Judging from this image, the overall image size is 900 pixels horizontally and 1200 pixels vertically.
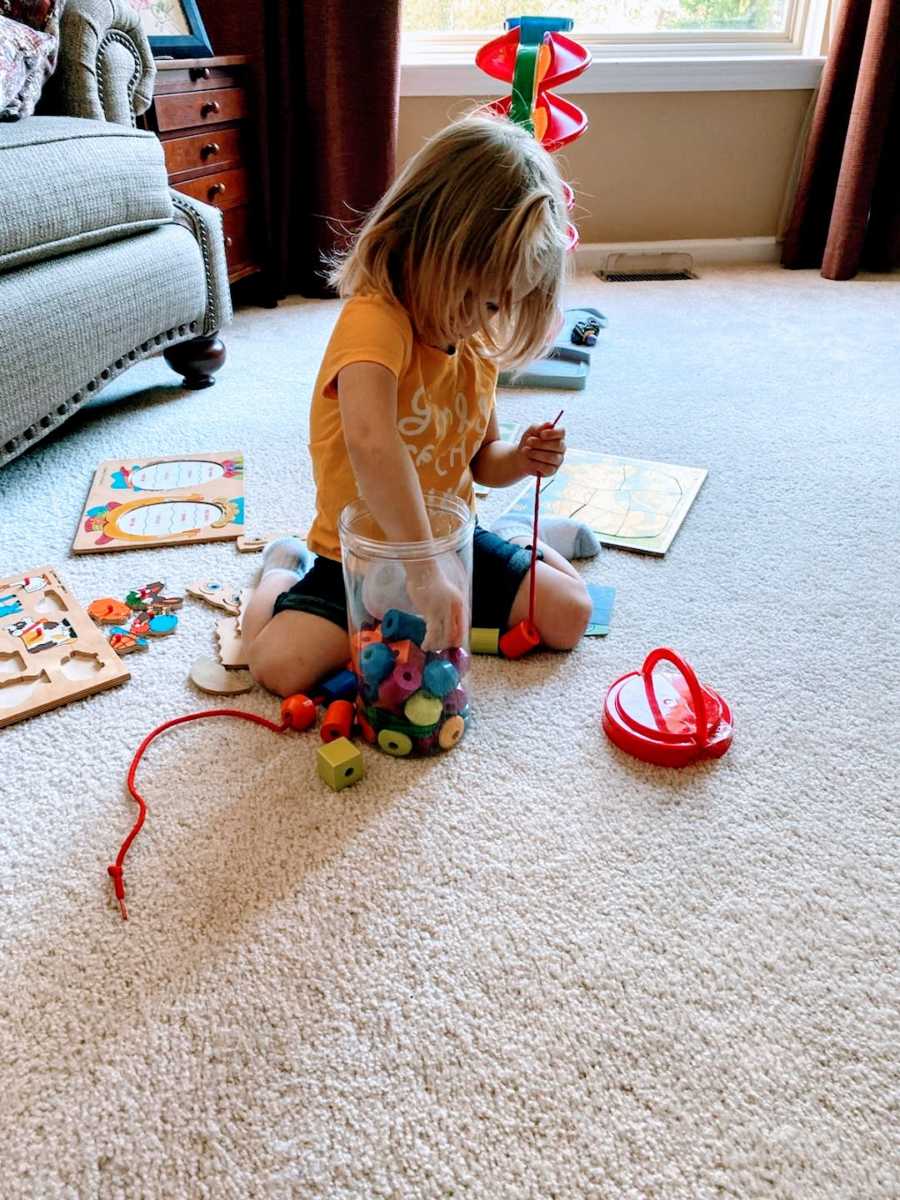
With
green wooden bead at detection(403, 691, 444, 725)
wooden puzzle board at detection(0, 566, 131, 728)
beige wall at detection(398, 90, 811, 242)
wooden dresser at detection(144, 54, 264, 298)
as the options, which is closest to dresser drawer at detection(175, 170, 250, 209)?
wooden dresser at detection(144, 54, 264, 298)

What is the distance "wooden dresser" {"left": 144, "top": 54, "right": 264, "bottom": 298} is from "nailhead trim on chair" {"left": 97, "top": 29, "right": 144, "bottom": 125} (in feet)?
0.66

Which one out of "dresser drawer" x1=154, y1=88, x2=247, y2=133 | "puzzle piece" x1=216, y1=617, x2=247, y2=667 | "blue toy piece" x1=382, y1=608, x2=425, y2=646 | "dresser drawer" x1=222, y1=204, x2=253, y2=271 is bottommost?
"puzzle piece" x1=216, y1=617, x2=247, y2=667

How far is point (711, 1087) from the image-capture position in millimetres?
559

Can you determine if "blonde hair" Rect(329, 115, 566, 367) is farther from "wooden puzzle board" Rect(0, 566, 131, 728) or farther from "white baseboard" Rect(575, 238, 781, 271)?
"white baseboard" Rect(575, 238, 781, 271)

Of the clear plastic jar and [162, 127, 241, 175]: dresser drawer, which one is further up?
[162, 127, 241, 175]: dresser drawer

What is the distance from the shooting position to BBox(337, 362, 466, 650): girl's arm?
77 centimetres

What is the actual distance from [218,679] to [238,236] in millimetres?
1526

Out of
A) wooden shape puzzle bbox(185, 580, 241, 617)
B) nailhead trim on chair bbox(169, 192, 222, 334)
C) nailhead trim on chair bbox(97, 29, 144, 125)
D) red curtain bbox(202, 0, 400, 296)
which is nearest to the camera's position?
wooden shape puzzle bbox(185, 580, 241, 617)

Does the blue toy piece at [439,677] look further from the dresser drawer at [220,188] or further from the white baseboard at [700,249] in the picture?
the white baseboard at [700,249]

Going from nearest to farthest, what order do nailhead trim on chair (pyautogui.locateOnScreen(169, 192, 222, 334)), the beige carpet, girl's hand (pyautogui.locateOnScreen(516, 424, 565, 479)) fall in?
the beige carpet < girl's hand (pyautogui.locateOnScreen(516, 424, 565, 479)) < nailhead trim on chair (pyautogui.locateOnScreen(169, 192, 222, 334))

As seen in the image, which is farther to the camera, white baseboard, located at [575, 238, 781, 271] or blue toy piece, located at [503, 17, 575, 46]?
white baseboard, located at [575, 238, 781, 271]

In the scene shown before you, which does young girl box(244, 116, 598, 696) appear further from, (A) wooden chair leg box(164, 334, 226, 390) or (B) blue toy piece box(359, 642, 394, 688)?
(A) wooden chair leg box(164, 334, 226, 390)

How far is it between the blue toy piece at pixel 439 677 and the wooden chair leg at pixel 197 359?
1052 mm

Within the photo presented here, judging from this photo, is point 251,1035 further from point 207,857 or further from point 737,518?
point 737,518
